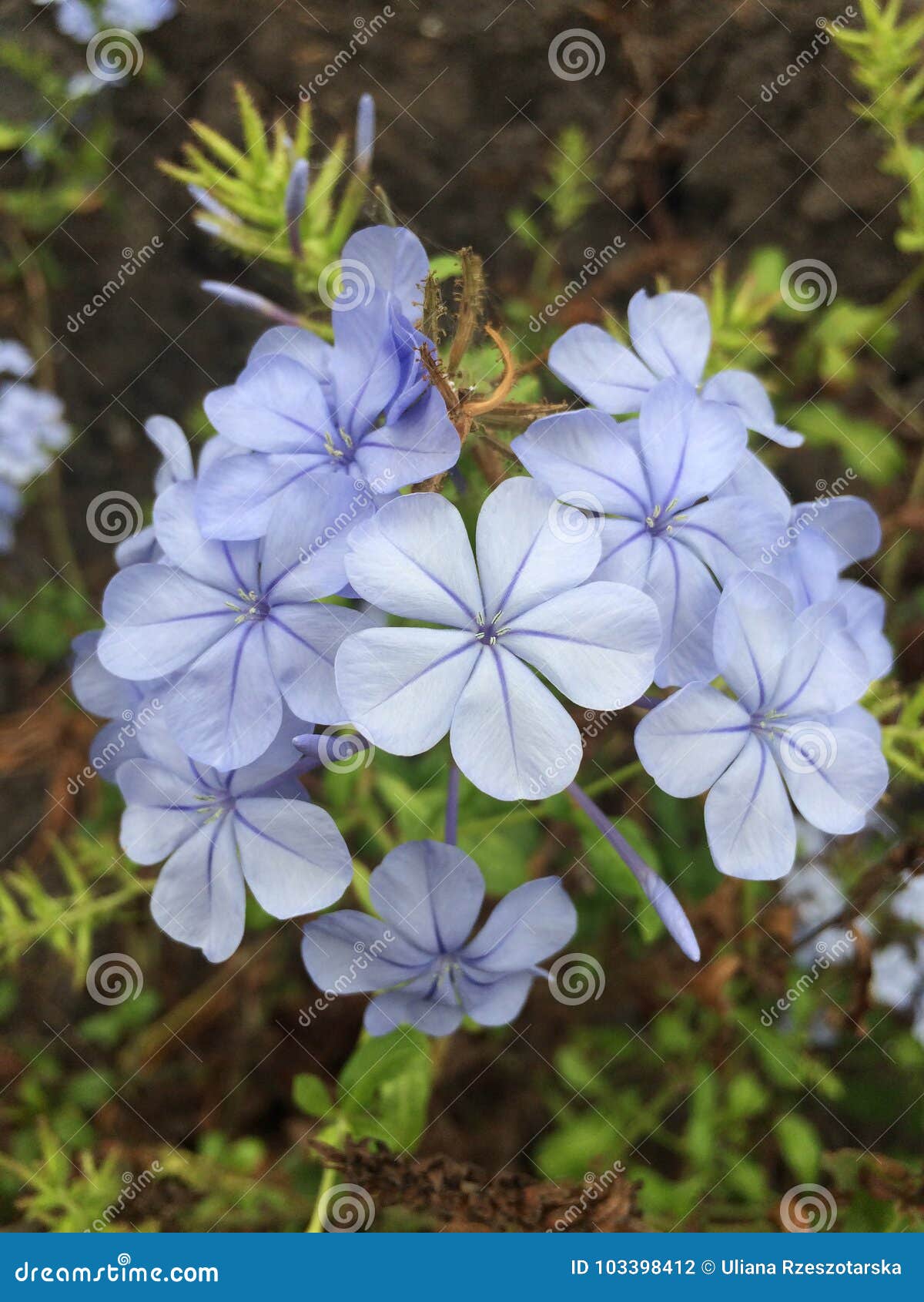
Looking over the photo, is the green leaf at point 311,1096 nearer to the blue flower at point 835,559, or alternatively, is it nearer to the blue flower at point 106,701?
the blue flower at point 106,701

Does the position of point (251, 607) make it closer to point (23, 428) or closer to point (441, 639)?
point (441, 639)

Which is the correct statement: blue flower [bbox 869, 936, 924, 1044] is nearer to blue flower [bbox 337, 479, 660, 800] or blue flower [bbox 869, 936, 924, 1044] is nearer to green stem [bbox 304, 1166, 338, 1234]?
green stem [bbox 304, 1166, 338, 1234]

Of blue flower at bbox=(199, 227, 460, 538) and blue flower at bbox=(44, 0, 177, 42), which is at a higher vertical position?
blue flower at bbox=(44, 0, 177, 42)

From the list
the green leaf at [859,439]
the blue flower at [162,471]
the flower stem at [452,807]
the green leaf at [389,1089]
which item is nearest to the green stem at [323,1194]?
the green leaf at [389,1089]

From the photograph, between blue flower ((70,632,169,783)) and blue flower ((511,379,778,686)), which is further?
blue flower ((70,632,169,783))

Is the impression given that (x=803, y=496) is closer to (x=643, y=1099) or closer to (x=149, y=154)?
(x=643, y=1099)

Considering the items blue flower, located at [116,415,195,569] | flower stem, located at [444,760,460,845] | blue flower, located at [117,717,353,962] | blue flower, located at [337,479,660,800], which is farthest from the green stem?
blue flower, located at [116,415,195,569]

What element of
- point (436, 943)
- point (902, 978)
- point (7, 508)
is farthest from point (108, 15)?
point (902, 978)
